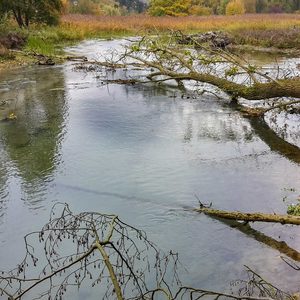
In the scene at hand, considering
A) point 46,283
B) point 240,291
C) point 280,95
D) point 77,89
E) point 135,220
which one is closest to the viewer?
point 240,291

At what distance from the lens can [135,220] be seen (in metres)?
7.18

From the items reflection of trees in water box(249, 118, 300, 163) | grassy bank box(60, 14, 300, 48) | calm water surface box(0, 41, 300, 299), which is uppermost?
grassy bank box(60, 14, 300, 48)

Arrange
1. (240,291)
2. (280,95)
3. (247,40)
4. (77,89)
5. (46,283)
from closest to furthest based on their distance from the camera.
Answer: (240,291)
(46,283)
(280,95)
(77,89)
(247,40)

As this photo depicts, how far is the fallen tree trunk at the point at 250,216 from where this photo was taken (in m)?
6.49

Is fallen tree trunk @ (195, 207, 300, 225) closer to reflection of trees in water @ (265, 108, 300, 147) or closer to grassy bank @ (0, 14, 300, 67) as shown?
reflection of trees in water @ (265, 108, 300, 147)

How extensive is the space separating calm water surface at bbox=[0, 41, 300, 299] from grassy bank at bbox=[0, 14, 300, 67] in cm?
1054

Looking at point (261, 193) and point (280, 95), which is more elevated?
point (280, 95)

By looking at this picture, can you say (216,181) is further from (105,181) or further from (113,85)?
(113,85)

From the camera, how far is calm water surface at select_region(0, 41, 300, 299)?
21.1ft

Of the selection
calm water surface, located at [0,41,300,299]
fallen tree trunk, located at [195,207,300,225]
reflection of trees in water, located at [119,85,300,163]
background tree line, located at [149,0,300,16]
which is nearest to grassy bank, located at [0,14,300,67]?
calm water surface, located at [0,41,300,299]

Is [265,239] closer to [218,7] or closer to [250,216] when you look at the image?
[250,216]

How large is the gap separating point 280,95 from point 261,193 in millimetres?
4609

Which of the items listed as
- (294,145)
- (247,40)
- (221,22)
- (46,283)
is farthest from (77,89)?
(221,22)

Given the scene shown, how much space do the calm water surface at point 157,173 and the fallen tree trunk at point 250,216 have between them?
0.14m
